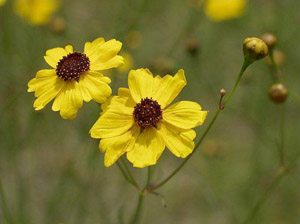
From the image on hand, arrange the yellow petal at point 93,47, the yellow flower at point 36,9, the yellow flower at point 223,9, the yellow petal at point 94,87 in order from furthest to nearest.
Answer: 1. the yellow flower at point 223,9
2. the yellow flower at point 36,9
3. the yellow petal at point 93,47
4. the yellow petal at point 94,87

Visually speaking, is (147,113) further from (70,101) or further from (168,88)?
(70,101)

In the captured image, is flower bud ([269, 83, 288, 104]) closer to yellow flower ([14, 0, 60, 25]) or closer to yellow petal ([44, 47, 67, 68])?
yellow petal ([44, 47, 67, 68])

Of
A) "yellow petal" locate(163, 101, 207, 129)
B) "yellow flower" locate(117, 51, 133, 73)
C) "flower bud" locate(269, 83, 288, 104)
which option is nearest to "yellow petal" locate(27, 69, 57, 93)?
"yellow petal" locate(163, 101, 207, 129)

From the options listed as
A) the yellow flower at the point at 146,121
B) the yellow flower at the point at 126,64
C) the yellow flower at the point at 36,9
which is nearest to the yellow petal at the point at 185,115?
the yellow flower at the point at 146,121

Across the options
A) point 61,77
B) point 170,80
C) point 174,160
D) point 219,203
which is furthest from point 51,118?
point 170,80

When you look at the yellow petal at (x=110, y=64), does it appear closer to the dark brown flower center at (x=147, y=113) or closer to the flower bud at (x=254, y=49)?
the dark brown flower center at (x=147, y=113)

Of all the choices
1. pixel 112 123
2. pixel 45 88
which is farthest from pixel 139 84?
pixel 45 88

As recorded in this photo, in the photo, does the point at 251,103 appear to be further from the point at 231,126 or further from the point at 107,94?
the point at 107,94
